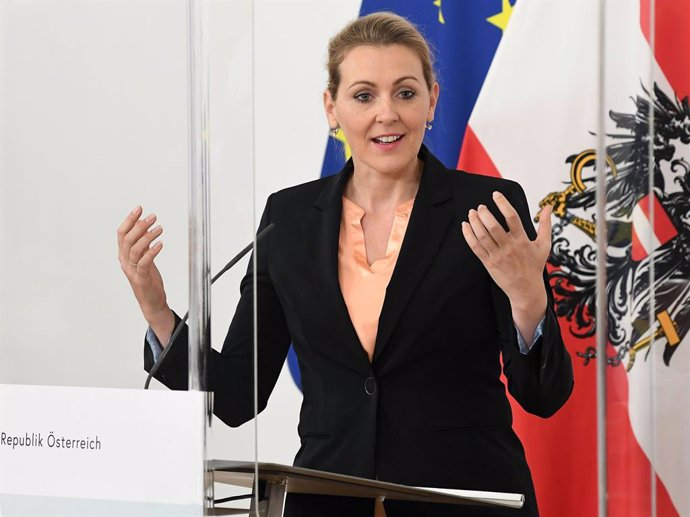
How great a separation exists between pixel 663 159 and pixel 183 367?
3.93 ft

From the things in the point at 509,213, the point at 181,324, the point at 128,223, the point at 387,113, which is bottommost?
the point at 181,324

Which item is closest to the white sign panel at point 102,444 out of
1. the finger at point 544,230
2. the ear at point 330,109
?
the finger at point 544,230

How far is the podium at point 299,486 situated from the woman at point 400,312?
16.0 inches

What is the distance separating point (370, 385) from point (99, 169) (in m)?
0.77

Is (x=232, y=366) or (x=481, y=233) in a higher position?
(x=481, y=233)

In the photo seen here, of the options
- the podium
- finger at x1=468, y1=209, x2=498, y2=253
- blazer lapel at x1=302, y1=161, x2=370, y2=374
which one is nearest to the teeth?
blazer lapel at x1=302, y1=161, x2=370, y2=374

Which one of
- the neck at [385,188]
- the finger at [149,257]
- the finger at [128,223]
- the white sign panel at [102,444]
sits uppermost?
the neck at [385,188]

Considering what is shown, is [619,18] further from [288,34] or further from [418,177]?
[288,34]

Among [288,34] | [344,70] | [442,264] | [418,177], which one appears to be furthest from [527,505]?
[288,34]

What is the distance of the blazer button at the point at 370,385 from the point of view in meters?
1.61

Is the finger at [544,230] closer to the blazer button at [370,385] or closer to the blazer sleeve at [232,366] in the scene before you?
the blazer button at [370,385]

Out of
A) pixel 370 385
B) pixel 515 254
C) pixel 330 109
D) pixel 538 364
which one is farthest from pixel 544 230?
pixel 330 109

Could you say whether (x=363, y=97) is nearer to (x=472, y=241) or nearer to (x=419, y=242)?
(x=419, y=242)

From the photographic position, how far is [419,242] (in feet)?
5.53
